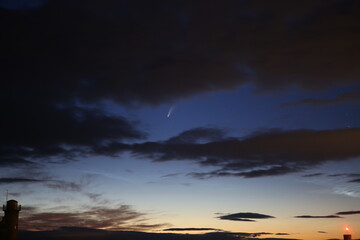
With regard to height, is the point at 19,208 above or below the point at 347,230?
above

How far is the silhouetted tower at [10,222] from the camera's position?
6475 cm

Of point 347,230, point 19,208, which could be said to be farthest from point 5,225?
point 347,230

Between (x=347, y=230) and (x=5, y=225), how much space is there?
56844mm

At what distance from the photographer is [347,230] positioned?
27.5 m

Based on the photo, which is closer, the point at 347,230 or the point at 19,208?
the point at 347,230

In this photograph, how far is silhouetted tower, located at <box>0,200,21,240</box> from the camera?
64.8m

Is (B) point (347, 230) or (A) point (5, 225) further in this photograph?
(A) point (5, 225)

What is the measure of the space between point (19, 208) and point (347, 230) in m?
57.9

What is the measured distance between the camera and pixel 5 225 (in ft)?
215

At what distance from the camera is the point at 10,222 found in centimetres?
6600

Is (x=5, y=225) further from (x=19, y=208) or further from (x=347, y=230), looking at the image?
(x=347, y=230)

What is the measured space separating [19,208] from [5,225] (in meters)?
3.94
